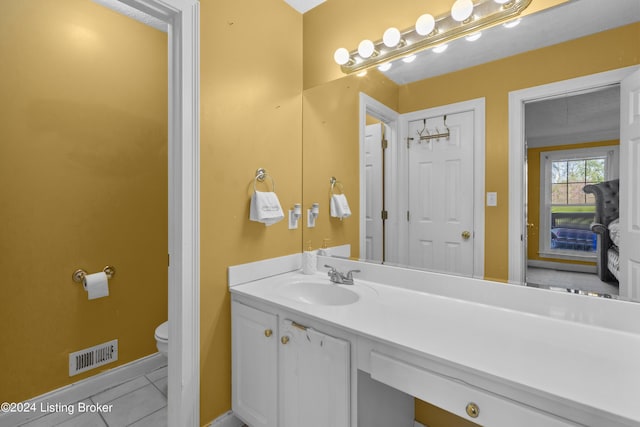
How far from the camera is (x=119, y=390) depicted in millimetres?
1930

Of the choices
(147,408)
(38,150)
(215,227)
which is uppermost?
(38,150)

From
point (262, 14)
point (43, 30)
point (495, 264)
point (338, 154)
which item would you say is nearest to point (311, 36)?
Result: point (262, 14)

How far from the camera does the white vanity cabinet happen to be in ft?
3.58

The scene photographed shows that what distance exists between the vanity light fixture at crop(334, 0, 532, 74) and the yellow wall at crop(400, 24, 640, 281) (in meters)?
0.16

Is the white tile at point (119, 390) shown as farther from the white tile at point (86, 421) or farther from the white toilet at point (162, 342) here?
the white toilet at point (162, 342)

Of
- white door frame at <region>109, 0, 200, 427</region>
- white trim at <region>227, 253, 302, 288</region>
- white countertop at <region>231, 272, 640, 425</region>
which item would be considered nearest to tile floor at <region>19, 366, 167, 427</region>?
white door frame at <region>109, 0, 200, 427</region>

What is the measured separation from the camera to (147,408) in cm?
176

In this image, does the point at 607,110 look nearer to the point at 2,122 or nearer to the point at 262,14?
the point at 262,14

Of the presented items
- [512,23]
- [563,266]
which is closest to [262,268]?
[563,266]

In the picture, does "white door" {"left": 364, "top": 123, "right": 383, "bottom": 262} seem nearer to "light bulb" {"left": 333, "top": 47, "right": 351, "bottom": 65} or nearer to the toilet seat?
"light bulb" {"left": 333, "top": 47, "right": 351, "bottom": 65}

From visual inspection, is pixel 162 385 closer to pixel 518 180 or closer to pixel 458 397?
pixel 458 397

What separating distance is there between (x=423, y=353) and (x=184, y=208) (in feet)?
3.73

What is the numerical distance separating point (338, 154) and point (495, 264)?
1.04 meters

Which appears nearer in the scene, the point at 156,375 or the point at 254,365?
the point at 254,365
